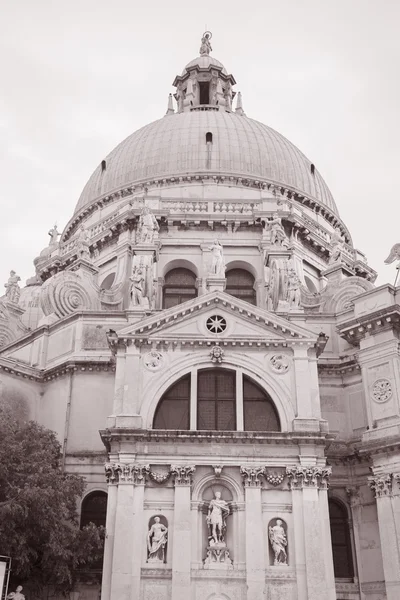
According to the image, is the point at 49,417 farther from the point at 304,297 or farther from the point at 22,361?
the point at 304,297

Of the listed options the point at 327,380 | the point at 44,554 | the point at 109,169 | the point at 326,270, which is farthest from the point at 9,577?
the point at 109,169

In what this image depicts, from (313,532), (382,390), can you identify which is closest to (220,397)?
(313,532)

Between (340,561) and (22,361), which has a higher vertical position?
(22,361)

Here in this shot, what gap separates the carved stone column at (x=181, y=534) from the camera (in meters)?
24.9

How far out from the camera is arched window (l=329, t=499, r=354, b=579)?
3052cm

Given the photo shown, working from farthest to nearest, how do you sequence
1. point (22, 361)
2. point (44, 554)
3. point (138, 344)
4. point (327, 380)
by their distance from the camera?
point (22, 361), point (327, 380), point (138, 344), point (44, 554)

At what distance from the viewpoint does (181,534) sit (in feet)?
84.3

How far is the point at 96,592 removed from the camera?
96.3ft

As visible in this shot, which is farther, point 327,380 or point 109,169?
point 109,169

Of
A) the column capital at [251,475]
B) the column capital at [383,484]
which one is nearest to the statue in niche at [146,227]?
the column capital at [251,475]

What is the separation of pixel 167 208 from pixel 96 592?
74.5 ft

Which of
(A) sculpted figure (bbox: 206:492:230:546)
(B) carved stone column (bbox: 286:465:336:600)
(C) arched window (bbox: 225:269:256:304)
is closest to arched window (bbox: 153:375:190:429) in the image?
(A) sculpted figure (bbox: 206:492:230:546)

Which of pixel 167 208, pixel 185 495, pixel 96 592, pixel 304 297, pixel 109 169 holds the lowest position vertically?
pixel 96 592

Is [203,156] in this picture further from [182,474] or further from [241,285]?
[182,474]
